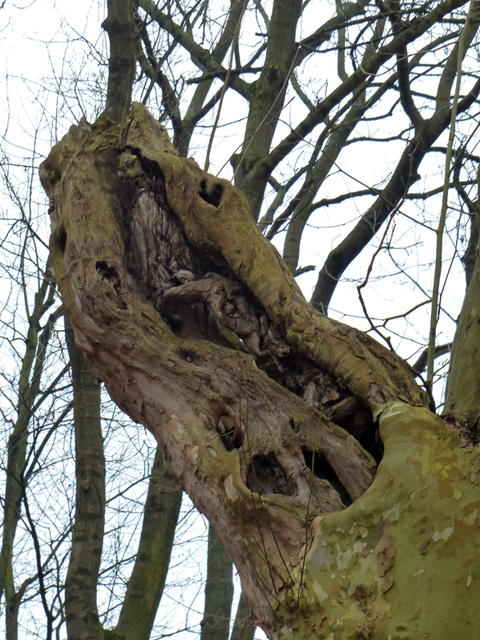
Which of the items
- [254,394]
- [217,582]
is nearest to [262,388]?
[254,394]

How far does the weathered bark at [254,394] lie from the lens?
5.20ft

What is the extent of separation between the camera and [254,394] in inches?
79.7

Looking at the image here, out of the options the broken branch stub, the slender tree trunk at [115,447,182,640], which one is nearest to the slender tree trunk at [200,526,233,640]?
the slender tree trunk at [115,447,182,640]

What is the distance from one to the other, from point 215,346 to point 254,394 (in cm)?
23

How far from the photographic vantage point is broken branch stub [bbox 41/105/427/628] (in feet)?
5.96

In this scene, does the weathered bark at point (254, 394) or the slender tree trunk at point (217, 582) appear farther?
the slender tree trunk at point (217, 582)

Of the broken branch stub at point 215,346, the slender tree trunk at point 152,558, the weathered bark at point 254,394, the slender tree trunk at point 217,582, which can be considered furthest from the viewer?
the slender tree trunk at point 217,582

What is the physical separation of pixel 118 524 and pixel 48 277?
8.39 feet

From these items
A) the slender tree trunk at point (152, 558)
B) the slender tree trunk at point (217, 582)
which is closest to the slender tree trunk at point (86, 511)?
the slender tree trunk at point (152, 558)

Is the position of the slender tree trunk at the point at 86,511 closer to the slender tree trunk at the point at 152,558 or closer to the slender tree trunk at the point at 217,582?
the slender tree trunk at the point at 152,558

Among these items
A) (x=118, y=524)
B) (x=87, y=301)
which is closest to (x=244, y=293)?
(x=87, y=301)

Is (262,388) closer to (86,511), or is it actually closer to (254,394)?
(254,394)

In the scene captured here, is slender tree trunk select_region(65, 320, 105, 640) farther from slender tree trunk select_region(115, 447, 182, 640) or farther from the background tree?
the background tree

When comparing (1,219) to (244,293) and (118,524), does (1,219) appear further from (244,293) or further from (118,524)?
(244,293)
